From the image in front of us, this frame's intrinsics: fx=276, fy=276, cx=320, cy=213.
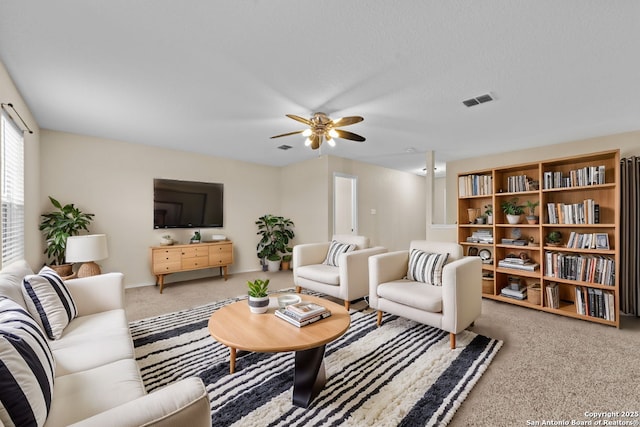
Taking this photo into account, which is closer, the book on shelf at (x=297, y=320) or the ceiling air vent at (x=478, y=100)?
the book on shelf at (x=297, y=320)

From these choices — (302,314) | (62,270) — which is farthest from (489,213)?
(62,270)

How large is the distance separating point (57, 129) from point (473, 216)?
Answer: 571cm

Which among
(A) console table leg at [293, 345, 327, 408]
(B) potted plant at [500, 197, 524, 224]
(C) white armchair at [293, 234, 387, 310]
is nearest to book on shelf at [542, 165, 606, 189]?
(B) potted plant at [500, 197, 524, 224]

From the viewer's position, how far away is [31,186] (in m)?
3.15

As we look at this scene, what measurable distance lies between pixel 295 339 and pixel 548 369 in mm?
1862

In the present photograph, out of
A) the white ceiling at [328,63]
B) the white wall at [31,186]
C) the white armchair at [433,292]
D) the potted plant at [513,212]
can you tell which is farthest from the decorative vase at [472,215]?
the white wall at [31,186]

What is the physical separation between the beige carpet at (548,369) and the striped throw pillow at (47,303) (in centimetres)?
136

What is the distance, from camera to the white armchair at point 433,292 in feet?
7.48

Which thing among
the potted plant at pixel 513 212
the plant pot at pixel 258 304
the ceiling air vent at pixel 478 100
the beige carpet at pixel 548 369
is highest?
the ceiling air vent at pixel 478 100

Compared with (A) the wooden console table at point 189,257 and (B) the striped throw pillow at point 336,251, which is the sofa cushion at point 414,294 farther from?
(A) the wooden console table at point 189,257

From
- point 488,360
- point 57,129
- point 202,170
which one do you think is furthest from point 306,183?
point 488,360

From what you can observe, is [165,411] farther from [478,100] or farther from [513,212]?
[513,212]

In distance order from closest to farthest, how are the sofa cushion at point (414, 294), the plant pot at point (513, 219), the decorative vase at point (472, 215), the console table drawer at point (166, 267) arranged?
the sofa cushion at point (414, 294), the plant pot at point (513, 219), the decorative vase at point (472, 215), the console table drawer at point (166, 267)

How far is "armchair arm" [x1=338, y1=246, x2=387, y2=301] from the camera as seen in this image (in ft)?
10.2
